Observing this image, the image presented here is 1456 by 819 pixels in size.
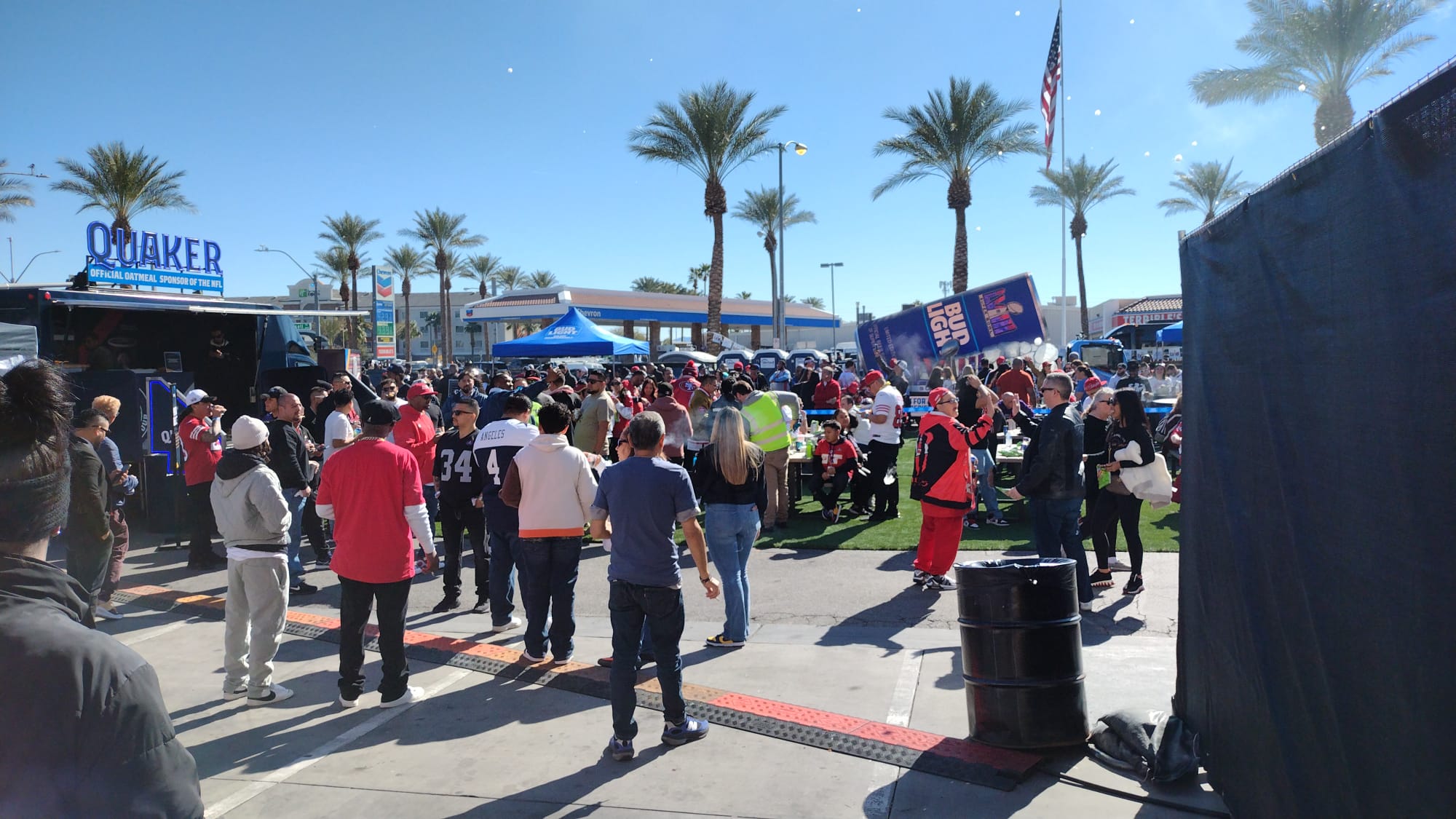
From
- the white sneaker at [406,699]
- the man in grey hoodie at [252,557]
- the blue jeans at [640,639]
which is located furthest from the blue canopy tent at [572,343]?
the blue jeans at [640,639]

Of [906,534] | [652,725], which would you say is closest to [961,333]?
[906,534]

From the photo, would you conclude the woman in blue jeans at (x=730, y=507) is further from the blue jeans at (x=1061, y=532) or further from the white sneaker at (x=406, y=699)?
the blue jeans at (x=1061, y=532)

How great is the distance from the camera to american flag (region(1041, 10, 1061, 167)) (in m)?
27.8

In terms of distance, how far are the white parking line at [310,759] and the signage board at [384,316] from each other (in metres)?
28.0

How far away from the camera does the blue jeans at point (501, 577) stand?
7.13m

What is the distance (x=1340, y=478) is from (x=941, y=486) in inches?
199

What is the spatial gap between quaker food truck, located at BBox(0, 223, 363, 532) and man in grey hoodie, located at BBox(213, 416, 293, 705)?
19.0 feet

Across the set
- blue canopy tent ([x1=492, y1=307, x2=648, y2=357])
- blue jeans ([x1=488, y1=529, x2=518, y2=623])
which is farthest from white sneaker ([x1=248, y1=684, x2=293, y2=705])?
blue canopy tent ([x1=492, y1=307, x2=648, y2=357])

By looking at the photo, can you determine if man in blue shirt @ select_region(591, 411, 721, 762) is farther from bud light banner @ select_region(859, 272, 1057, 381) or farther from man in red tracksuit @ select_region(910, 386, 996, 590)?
bud light banner @ select_region(859, 272, 1057, 381)

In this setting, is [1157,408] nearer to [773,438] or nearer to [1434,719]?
[773,438]

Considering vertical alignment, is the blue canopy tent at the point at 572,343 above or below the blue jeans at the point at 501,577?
above

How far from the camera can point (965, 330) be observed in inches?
832

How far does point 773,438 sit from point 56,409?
8409 millimetres

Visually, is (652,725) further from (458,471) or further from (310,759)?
(458,471)
